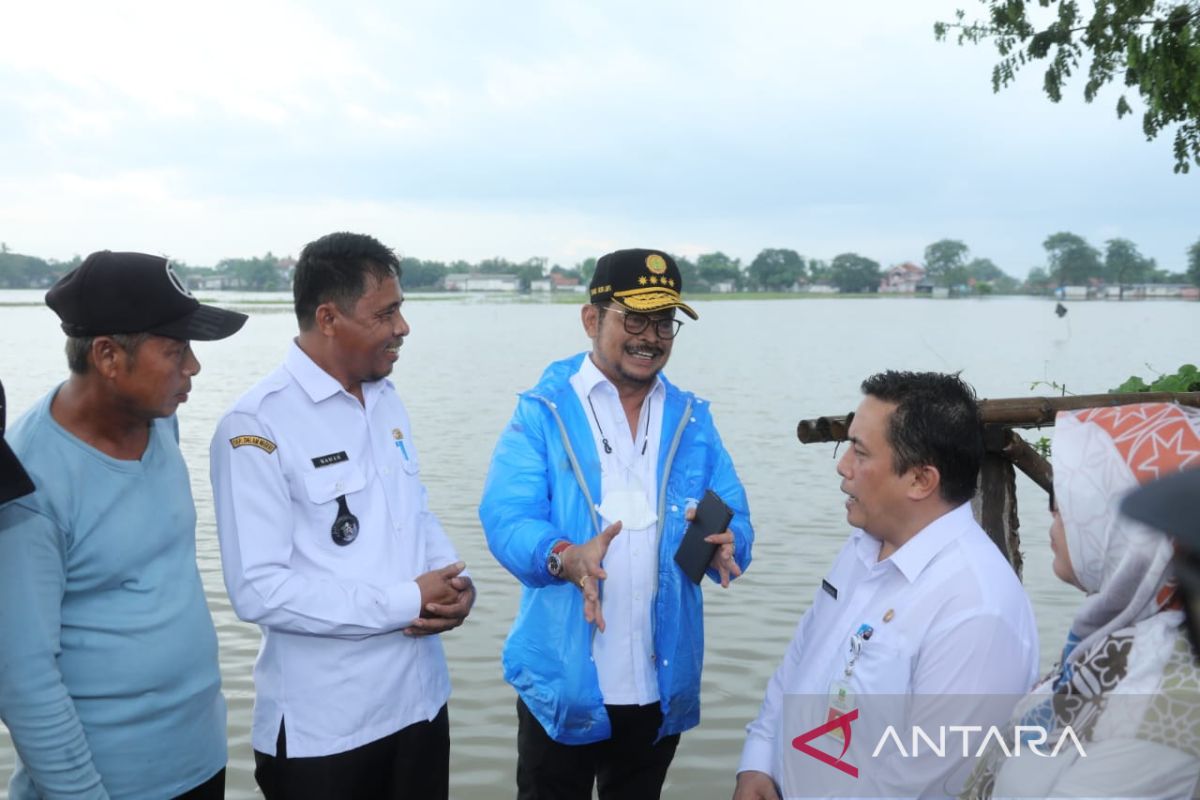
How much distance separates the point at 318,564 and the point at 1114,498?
197 cm

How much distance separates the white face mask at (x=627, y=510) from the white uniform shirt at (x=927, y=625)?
2.18 feet

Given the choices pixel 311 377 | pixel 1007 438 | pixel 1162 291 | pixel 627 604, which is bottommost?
pixel 627 604

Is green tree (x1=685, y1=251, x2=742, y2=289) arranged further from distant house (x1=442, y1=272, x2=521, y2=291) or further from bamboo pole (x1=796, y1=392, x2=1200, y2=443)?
bamboo pole (x1=796, y1=392, x2=1200, y2=443)

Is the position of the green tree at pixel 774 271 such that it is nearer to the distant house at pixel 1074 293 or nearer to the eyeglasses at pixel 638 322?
the distant house at pixel 1074 293

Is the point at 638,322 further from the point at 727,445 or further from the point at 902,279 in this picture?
the point at 902,279

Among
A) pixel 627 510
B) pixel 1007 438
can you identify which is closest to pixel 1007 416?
pixel 1007 438

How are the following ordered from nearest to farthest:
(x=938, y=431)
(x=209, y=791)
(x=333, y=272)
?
(x=938, y=431)
(x=209, y=791)
(x=333, y=272)

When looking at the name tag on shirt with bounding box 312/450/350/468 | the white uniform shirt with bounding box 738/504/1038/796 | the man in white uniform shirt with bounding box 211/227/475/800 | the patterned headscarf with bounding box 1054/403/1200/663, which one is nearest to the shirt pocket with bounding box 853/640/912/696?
the white uniform shirt with bounding box 738/504/1038/796

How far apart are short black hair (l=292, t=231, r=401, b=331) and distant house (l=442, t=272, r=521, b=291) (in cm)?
11731

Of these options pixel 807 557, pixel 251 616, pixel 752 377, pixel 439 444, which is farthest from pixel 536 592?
pixel 752 377

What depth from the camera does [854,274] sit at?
12338 cm

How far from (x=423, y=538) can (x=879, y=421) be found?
1396 millimetres

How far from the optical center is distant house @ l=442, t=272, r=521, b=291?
121375mm

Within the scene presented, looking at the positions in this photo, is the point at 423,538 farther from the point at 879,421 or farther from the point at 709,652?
the point at 709,652
